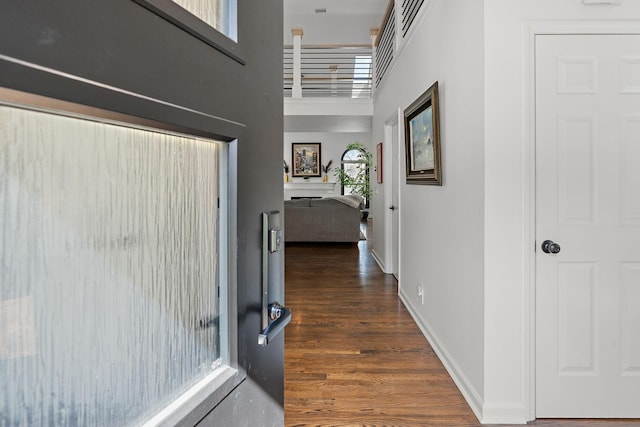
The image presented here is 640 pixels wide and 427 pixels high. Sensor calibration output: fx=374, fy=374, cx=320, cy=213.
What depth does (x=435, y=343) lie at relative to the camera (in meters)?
2.57

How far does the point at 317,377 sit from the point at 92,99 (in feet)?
7.14

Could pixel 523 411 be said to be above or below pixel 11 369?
below

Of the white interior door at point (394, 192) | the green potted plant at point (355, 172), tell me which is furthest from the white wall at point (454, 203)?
the green potted plant at point (355, 172)

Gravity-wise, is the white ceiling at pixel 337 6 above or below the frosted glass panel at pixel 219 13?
above

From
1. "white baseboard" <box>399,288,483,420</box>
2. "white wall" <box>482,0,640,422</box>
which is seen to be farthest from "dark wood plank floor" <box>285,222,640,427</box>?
"white wall" <box>482,0,640,422</box>

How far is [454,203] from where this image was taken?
2.24 metres

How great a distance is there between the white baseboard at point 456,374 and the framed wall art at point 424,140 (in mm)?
1089

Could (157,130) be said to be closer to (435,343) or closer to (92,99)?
(92,99)

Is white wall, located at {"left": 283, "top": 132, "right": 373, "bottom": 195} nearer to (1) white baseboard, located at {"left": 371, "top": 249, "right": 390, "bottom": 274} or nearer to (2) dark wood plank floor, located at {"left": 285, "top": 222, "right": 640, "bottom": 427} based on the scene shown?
(1) white baseboard, located at {"left": 371, "top": 249, "right": 390, "bottom": 274}

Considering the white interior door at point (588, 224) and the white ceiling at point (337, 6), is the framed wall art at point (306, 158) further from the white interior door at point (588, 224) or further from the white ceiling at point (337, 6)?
the white interior door at point (588, 224)

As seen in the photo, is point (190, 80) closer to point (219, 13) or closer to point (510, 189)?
point (219, 13)

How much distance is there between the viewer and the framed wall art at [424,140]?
8.05ft

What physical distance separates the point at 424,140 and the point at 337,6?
579cm

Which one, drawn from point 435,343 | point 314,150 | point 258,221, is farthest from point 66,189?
point 314,150
